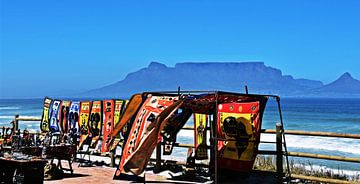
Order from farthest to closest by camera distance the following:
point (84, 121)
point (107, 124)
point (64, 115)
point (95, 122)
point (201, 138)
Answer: point (64, 115), point (84, 121), point (95, 122), point (107, 124), point (201, 138)

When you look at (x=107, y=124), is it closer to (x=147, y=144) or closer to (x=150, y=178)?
(x=150, y=178)

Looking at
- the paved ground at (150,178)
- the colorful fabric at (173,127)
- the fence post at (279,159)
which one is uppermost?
the colorful fabric at (173,127)

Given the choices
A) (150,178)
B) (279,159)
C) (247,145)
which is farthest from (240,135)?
(150,178)

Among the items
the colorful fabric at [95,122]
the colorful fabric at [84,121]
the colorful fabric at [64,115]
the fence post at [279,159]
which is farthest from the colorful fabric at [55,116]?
the fence post at [279,159]

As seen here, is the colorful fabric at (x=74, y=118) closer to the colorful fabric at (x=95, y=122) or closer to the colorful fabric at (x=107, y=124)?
the colorful fabric at (x=95, y=122)

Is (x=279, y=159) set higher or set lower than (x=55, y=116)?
lower

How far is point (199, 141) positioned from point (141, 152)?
2670mm

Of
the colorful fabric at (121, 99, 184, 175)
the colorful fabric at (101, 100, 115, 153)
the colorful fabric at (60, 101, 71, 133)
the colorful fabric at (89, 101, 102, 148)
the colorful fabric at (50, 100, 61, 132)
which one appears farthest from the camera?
the colorful fabric at (50, 100, 61, 132)

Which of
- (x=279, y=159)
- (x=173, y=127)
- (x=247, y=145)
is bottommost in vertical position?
(x=279, y=159)

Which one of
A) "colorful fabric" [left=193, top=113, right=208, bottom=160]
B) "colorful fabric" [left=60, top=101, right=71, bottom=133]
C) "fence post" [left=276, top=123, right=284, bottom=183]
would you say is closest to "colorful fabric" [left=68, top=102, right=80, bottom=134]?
"colorful fabric" [left=60, top=101, right=71, bottom=133]

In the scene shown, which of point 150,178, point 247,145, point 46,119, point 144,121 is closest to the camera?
point 144,121

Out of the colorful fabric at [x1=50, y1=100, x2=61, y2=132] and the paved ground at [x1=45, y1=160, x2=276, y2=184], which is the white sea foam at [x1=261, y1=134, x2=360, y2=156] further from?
the colorful fabric at [x1=50, y1=100, x2=61, y2=132]

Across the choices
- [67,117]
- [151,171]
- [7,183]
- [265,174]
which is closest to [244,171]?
[265,174]

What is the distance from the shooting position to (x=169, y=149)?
10.3 metres
